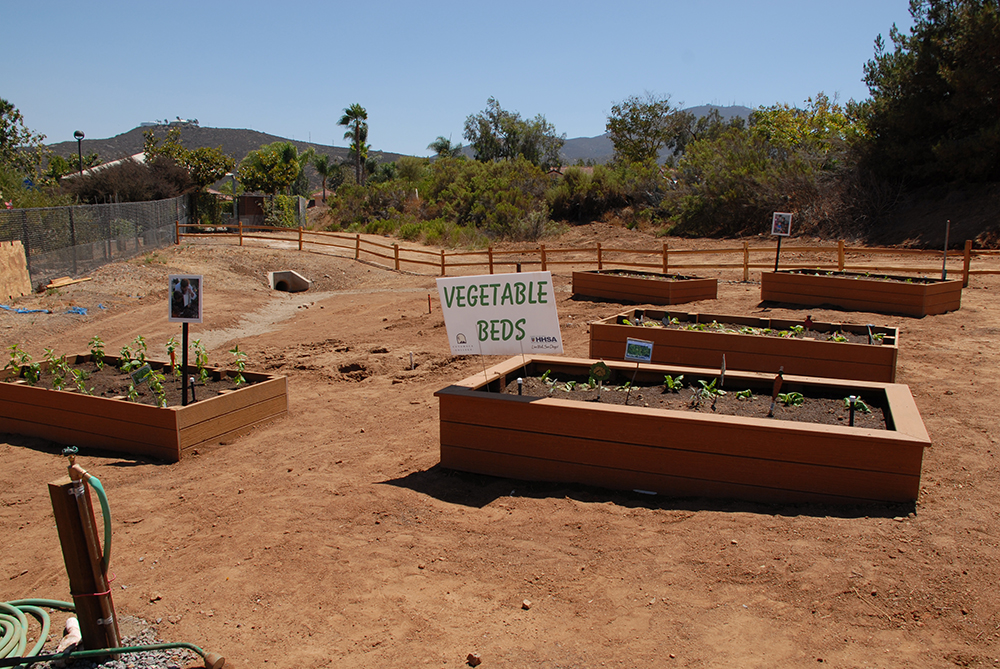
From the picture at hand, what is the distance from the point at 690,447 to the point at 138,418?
17.3ft

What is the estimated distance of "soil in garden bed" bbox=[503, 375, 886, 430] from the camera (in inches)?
214

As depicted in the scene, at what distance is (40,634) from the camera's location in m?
3.58

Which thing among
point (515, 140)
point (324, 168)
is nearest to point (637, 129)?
point (515, 140)

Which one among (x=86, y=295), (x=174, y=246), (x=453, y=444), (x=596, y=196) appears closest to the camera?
(x=453, y=444)

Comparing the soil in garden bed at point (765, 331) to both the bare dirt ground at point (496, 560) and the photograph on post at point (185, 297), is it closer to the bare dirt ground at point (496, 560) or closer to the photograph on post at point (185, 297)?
the bare dirt ground at point (496, 560)

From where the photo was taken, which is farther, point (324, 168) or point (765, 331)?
point (324, 168)

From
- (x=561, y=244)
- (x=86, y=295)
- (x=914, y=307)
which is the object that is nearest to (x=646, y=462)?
(x=914, y=307)

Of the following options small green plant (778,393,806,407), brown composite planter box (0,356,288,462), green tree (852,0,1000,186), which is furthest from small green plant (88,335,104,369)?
green tree (852,0,1000,186)

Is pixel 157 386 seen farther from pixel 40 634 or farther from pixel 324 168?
pixel 324 168

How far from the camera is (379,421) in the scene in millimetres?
7652

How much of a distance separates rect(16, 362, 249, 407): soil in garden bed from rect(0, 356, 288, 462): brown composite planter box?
0.24 meters

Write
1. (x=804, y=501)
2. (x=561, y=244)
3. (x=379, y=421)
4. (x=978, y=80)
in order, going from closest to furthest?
(x=804, y=501)
(x=379, y=421)
(x=978, y=80)
(x=561, y=244)

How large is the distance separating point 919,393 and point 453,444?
5.63 metres

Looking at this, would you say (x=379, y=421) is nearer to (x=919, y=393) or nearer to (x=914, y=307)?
(x=919, y=393)
